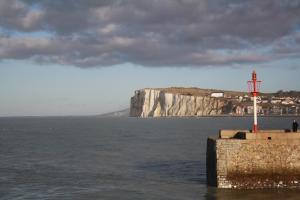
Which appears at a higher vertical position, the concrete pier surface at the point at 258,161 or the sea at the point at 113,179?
the concrete pier surface at the point at 258,161

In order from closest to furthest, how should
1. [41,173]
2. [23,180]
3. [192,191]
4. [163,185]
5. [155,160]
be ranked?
[192,191], [163,185], [23,180], [41,173], [155,160]

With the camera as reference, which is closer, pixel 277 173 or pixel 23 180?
pixel 277 173

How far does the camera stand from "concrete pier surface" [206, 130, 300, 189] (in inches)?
765

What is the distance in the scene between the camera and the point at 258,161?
19.5m

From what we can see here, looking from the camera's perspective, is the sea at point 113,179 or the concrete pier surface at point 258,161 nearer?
the concrete pier surface at point 258,161

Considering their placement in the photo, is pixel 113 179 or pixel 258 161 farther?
pixel 113 179

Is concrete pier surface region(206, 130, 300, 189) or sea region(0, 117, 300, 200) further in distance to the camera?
sea region(0, 117, 300, 200)

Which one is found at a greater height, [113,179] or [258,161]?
[258,161]

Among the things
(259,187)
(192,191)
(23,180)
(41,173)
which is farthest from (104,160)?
(259,187)

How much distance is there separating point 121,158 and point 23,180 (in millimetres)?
11891

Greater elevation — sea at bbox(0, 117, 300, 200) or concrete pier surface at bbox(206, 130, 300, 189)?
concrete pier surface at bbox(206, 130, 300, 189)

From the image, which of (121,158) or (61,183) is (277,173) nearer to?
(61,183)

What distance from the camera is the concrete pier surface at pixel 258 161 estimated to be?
63.7 feet

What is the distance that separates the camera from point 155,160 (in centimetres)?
3434
